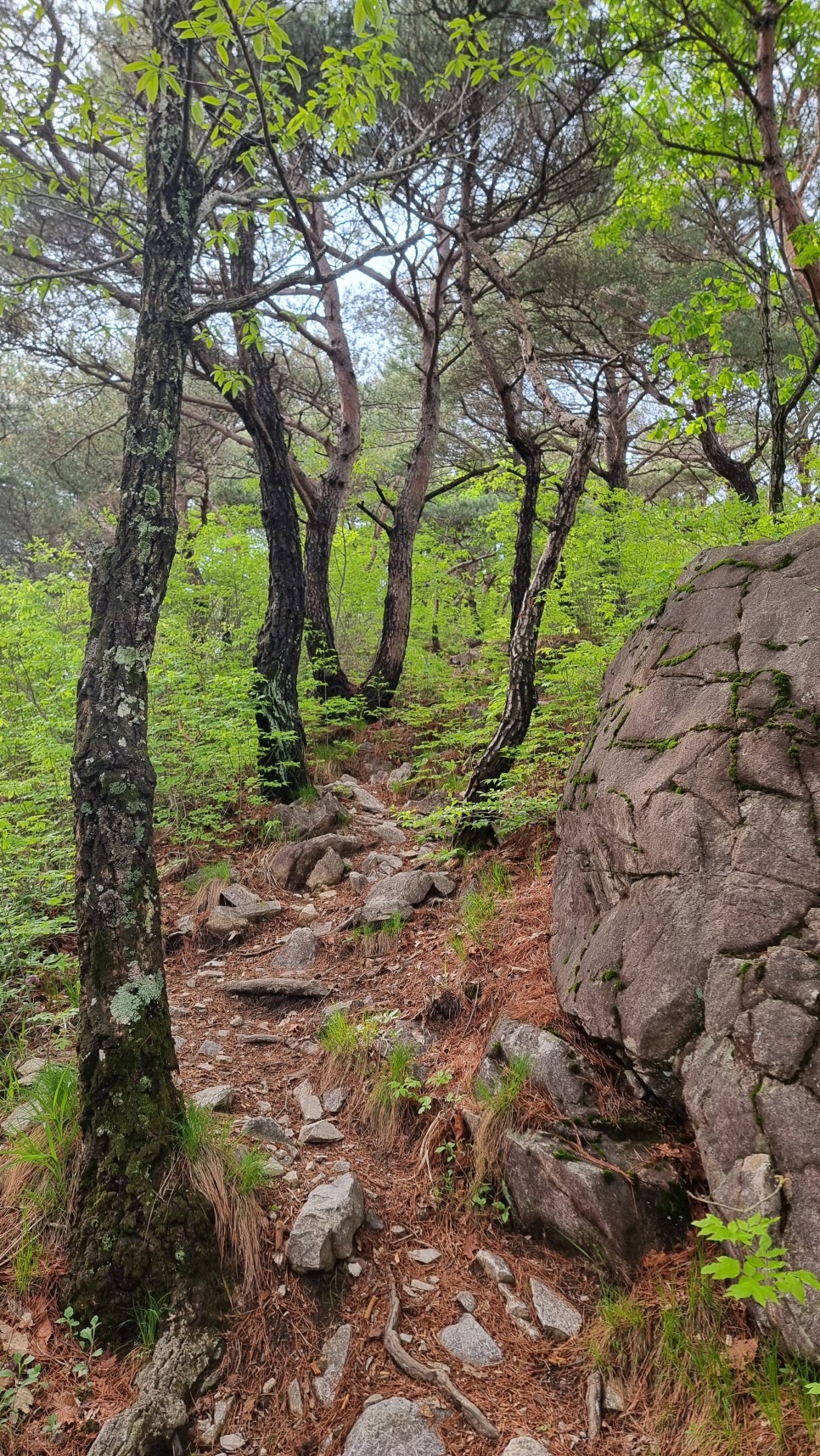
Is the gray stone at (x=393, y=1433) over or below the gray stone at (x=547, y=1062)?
below

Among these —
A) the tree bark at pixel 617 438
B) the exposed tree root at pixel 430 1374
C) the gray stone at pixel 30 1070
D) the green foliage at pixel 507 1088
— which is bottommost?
the exposed tree root at pixel 430 1374

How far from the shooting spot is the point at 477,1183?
2840 millimetres

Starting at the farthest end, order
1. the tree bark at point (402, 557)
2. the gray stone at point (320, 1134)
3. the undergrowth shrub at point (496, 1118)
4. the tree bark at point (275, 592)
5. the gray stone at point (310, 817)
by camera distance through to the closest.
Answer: the tree bark at point (402, 557)
the tree bark at point (275, 592)
the gray stone at point (310, 817)
the gray stone at point (320, 1134)
the undergrowth shrub at point (496, 1118)

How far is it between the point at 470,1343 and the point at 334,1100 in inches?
49.6

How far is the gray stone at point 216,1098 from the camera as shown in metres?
3.23

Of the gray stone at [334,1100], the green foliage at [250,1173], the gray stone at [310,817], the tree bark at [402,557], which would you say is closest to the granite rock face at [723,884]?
the gray stone at [334,1100]

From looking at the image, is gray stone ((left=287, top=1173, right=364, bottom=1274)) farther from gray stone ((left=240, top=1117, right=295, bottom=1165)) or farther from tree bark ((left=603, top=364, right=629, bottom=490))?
tree bark ((left=603, top=364, right=629, bottom=490))

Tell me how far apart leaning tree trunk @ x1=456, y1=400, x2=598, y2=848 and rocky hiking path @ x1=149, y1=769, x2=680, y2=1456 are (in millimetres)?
738

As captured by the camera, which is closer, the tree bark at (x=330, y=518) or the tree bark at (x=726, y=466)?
the tree bark at (x=330, y=518)

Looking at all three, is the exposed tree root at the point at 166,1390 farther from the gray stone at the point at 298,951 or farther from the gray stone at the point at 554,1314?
the gray stone at the point at 298,951

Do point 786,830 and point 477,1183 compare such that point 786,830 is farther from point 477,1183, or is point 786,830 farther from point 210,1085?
point 210,1085

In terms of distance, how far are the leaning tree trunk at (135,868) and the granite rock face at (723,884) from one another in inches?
70.3

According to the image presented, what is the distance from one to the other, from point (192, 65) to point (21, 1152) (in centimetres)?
478

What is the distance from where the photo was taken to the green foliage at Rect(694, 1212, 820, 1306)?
5.62 feet
